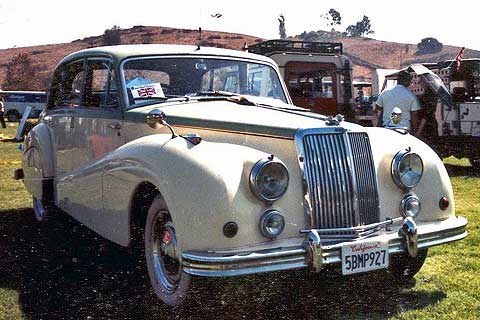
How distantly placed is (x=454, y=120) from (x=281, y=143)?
314 inches

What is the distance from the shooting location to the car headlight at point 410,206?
3.59 m

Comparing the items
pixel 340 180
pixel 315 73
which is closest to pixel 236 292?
pixel 340 180

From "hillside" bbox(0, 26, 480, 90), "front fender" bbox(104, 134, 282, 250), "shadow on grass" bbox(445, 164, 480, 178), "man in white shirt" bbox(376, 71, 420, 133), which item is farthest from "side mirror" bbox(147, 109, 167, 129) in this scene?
"hillside" bbox(0, 26, 480, 90)

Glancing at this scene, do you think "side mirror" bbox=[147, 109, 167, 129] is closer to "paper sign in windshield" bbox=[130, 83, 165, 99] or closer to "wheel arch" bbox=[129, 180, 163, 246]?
"wheel arch" bbox=[129, 180, 163, 246]

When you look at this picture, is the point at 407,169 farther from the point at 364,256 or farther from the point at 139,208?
the point at 139,208

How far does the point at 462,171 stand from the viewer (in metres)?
10.4

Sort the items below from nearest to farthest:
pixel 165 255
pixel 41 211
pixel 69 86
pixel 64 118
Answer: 1. pixel 165 255
2. pixel 64 118
3. pixel 69 86
4. pixel 41 211

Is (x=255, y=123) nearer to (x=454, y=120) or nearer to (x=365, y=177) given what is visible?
(x=365, y=177)

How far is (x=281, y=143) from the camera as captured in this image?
11.3 ft

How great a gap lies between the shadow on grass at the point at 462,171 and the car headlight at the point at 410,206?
6.59 m

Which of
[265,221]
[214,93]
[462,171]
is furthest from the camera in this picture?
[462,171]

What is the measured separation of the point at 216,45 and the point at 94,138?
241 ft

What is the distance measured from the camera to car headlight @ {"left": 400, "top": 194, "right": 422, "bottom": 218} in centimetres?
359

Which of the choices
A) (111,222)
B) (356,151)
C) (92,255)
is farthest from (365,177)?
(92,255)
